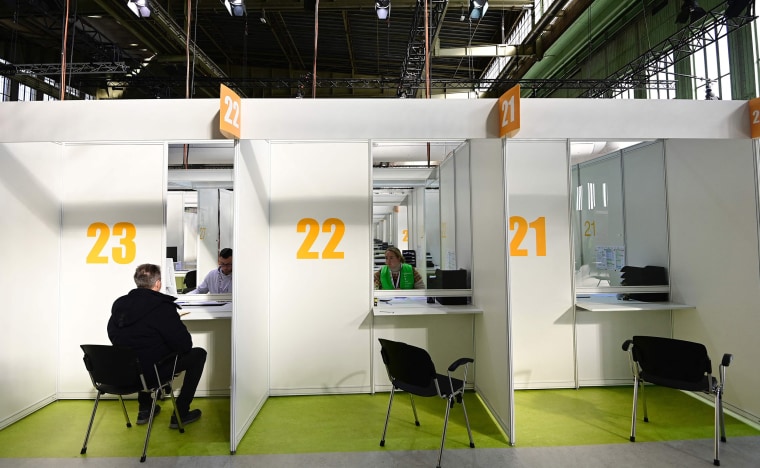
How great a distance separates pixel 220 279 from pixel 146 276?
1.20 m

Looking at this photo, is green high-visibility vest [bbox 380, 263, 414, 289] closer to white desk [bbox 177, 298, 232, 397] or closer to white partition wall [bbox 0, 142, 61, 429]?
white desk [bbox 177, 298, 232, 397]

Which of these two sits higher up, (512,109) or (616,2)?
(616,2)

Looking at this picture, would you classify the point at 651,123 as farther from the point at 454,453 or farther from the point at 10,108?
the point at 10,108

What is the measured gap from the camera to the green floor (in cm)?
296

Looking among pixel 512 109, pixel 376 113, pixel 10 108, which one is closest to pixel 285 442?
pixel 376 113

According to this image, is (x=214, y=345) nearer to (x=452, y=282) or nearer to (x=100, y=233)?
(x=100, y=233)

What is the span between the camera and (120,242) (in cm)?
391

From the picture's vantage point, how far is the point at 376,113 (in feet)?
10.1

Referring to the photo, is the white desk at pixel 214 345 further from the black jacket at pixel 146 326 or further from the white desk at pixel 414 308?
the white desk at pixel 414 308

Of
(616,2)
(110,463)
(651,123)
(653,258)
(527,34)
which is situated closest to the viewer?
(110,463)

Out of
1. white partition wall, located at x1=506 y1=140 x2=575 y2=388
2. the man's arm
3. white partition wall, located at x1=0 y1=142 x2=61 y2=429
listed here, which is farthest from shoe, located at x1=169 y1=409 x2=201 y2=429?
white partition wall, located at x1=506 y1=140 x2=575 y2=388

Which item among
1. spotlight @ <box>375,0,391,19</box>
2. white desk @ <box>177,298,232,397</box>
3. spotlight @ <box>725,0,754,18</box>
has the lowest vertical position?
white desk @ <box>177,298,232,397</box>

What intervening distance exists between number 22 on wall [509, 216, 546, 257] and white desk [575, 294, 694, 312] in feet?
2.10

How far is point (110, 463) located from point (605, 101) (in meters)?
4.34
